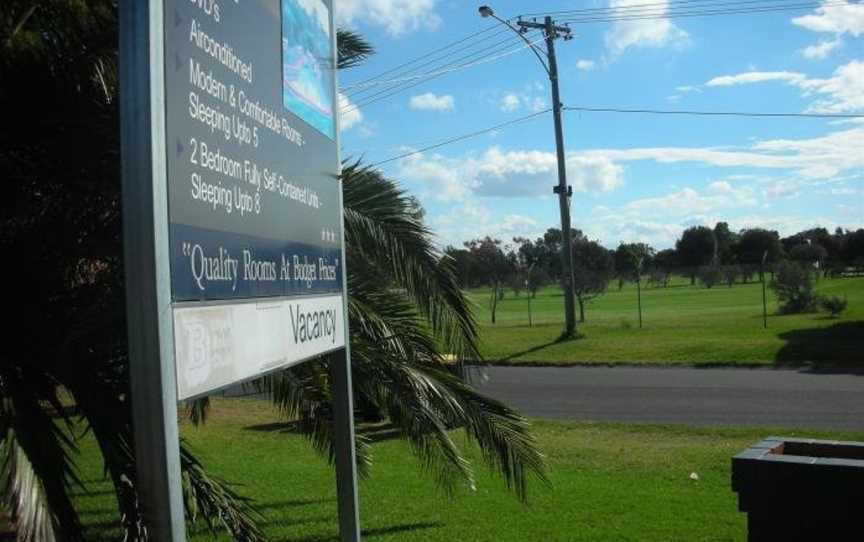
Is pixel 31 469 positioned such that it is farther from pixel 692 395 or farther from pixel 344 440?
pixel 692 395

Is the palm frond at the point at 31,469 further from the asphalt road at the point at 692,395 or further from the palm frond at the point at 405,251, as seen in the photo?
the asphalt road at the point at 692,395

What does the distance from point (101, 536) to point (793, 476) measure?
5006mm

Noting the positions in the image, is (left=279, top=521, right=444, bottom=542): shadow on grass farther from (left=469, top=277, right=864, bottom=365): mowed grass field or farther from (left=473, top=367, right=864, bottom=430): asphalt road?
(left=469, top=277, right=864, bottom=365): mowed grass field

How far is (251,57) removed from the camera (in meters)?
3.08

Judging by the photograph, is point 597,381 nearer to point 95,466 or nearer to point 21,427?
point 95,466

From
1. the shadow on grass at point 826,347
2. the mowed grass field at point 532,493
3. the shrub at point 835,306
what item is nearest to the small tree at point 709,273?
the shrub at point 835,306

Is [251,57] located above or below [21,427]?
above

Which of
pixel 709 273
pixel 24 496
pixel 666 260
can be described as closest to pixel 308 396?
pixel 24 496

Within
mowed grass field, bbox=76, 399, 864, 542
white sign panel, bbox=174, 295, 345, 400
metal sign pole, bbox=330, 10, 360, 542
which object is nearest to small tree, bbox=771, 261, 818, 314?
mowed grass field, bbox=76, 399, 864, 542

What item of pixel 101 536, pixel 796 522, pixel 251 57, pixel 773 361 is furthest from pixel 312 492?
pixel 773 361

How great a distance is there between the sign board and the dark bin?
2242 millimetres

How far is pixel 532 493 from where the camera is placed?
7887 mm

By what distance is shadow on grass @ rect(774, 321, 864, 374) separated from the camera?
62.5 ft

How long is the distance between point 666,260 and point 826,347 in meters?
77.4
